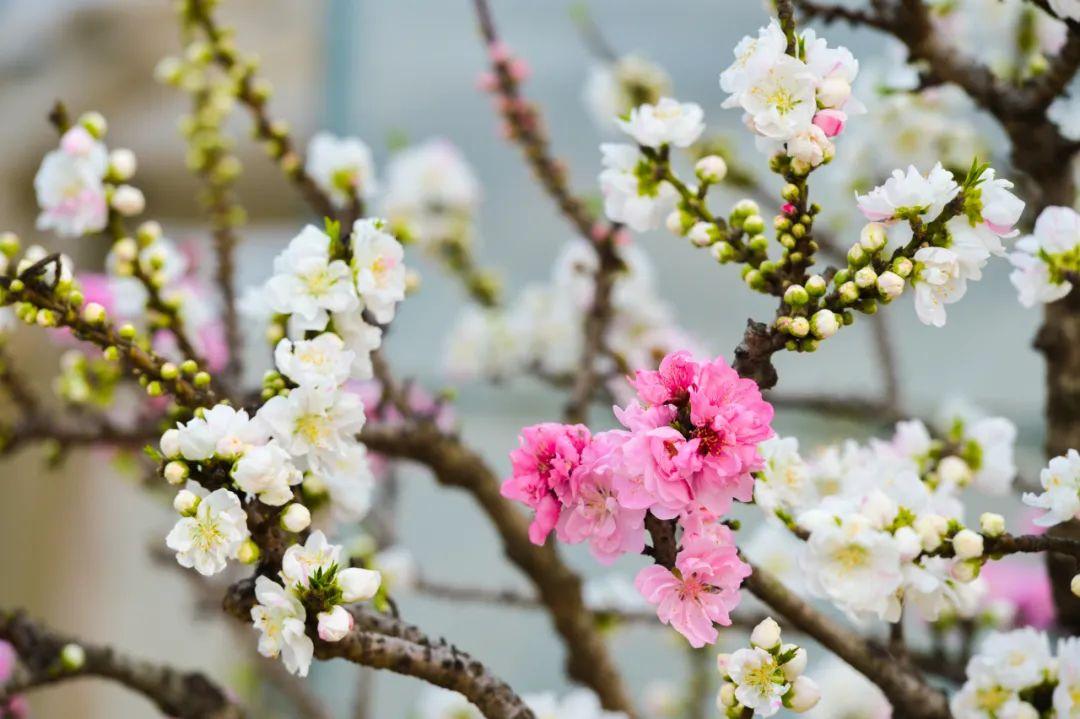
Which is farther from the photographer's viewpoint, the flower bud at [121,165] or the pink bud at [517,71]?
the pink bud at [517,71]

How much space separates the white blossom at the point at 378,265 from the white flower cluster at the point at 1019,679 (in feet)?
0.90

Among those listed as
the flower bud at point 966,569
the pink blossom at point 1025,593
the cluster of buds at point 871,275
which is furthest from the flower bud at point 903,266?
the pink blossom at point 1025,593

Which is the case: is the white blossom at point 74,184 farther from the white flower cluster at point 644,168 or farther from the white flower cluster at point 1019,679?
the white flower cluster at point 1019,679

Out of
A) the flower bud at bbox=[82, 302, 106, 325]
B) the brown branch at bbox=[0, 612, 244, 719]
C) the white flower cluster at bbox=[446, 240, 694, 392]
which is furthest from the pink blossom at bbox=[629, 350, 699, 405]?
Answer: the white flower cluster at bbox=[446, 240, 694, 392]

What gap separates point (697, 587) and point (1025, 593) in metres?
0.56

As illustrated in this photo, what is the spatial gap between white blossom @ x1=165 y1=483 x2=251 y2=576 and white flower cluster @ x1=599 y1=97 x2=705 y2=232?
0.61 ft

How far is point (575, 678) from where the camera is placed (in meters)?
0.65

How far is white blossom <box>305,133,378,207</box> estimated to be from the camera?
0.60 m

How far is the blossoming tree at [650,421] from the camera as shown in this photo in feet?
1.12

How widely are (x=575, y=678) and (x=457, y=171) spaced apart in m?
0.45

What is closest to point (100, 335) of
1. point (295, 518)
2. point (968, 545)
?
point (295, 518)

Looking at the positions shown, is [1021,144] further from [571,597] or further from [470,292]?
[470,292]

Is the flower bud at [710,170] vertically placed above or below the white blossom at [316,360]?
above

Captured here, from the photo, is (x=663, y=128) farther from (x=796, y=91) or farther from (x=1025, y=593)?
(x=1025, y=593)
